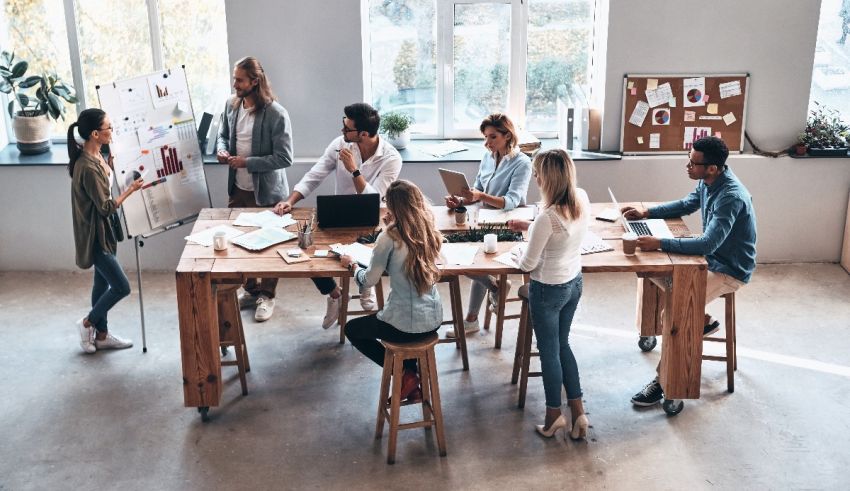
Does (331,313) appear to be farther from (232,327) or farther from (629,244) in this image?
(629,244)

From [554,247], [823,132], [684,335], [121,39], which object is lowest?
[684,335]

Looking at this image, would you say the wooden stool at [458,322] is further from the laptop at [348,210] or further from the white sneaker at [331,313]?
the white sneaker at [331,313]

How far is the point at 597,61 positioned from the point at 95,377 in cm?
402

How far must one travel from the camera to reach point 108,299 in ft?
16.9

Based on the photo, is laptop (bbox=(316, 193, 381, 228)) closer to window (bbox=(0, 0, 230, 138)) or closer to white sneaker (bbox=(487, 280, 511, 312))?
white sneaker (bbox=(487, 280, 511, 312))

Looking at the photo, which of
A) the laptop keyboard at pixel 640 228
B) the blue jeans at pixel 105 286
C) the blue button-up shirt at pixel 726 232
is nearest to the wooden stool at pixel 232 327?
the blue jeans at pixel 105 286

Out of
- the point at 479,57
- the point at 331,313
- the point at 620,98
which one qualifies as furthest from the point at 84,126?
the point at 620,98

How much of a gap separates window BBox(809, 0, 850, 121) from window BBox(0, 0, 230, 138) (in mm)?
4340

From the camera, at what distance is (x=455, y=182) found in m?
5.03

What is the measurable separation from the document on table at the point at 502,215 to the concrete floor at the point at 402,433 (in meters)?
0.84

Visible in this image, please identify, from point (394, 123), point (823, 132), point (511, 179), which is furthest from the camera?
point (394, 123)

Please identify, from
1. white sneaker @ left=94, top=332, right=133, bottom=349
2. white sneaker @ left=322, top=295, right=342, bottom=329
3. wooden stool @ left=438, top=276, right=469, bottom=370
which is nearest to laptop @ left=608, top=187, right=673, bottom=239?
wooden stool @ left=438, top=276, right=469, bottom=370

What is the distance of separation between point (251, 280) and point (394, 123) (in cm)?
156

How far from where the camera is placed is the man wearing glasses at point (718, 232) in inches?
172
